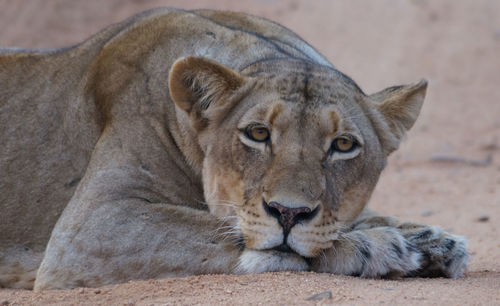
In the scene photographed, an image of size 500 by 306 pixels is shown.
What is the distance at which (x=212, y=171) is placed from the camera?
4.37 metres

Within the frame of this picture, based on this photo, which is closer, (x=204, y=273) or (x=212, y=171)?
(x=204, y=273)

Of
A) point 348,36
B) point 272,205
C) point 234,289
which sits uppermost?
point 348,36

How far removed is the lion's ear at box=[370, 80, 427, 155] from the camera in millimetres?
4609

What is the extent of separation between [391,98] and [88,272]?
6.26 feet

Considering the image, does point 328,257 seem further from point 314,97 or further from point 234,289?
point 314,97

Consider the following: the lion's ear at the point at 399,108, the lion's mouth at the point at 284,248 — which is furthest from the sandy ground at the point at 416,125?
the lion's ear at the point at 399,108

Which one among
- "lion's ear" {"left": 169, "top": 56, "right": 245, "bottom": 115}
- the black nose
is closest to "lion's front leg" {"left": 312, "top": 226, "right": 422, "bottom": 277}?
the black nose

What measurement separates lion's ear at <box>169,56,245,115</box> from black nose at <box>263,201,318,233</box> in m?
0.86

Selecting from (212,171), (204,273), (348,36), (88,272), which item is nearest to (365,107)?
(212,171)

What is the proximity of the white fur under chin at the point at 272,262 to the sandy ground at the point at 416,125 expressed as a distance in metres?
0.07

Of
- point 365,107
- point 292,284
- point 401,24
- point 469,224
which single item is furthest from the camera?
point 401,24

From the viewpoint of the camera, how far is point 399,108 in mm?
4648

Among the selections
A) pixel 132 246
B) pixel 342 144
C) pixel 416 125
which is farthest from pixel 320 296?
pixel 416 125

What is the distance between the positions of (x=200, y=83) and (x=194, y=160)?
0.49 metres
